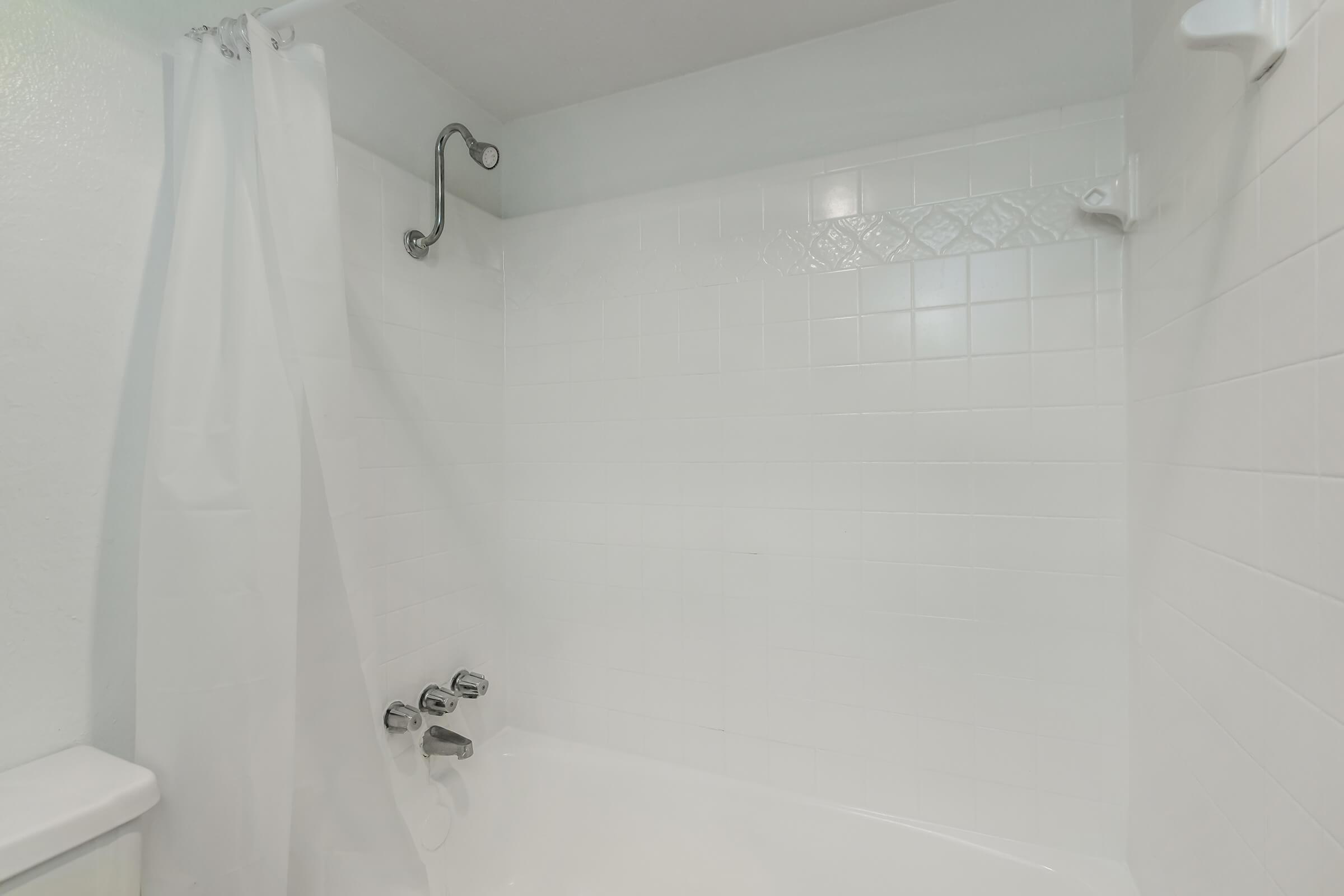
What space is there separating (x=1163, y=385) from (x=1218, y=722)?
553 millimetres

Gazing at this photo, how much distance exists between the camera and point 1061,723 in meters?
1.29

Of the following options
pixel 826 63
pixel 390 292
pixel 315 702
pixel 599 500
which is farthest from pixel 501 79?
pixel 315 702

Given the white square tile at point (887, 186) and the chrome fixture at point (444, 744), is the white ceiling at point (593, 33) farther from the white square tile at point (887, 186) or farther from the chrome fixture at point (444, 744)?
the chrome fixture at point (444, 744)

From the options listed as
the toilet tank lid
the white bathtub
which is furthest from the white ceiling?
the white bathtub

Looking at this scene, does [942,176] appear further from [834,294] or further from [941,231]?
[834,294]

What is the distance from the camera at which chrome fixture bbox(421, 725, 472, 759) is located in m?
1.47

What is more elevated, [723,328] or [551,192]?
[551,192]

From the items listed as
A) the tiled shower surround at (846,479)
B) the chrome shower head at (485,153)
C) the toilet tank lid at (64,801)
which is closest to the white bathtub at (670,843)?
the tiled shower surround at (846,479)

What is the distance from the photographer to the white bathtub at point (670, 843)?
1.31 metres

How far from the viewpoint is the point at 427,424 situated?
162 cm

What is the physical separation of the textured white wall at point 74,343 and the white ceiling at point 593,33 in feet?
1.92

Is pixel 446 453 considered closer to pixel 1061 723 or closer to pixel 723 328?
pixel 723 328

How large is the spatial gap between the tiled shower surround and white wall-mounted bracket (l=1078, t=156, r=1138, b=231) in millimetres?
64

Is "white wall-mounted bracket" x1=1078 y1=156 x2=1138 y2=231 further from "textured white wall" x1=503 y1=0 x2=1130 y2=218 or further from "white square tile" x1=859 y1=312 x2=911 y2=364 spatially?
"white square tile" x1=859 y1=312 x2=911 y2=364
